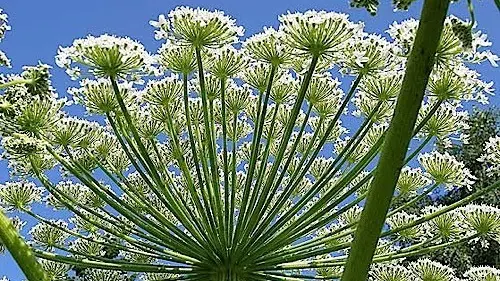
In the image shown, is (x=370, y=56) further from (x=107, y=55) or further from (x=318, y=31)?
(x=107, y=55)

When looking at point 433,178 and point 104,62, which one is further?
point 433,178

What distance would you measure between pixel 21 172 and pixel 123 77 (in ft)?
5.36

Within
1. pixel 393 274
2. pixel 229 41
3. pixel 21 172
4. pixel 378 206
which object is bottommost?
pixel 378 206

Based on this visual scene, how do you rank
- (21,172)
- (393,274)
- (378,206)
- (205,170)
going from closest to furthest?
(378,206)
(205,170)
(21,172)
(393,274)

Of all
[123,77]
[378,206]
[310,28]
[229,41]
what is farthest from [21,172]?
[378,206]

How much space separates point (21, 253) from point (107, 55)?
2921mm

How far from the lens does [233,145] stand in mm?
5871


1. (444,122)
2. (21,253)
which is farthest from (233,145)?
(21,253)

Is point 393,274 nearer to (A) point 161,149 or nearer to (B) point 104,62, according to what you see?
(A) point 161,149

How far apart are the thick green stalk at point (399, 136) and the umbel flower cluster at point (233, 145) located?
250 centimetres

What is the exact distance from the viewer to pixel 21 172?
20.8ft

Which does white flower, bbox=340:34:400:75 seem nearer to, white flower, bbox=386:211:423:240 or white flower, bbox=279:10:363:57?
white flower, bbox=279:10:363:57

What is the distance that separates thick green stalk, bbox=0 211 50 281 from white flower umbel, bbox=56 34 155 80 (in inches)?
111

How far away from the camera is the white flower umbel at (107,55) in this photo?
5.11 m
